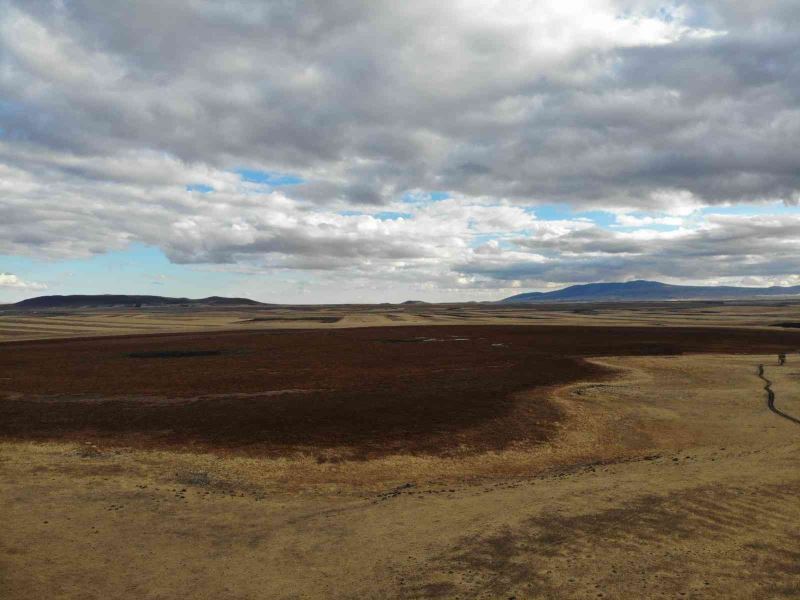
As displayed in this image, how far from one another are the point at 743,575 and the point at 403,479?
9.43m

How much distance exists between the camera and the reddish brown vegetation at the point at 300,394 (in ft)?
72.6

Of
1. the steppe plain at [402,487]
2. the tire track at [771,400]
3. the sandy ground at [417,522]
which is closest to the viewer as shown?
the sandy ground at [417,522]

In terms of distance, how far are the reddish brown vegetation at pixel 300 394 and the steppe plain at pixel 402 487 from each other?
0.22 metres

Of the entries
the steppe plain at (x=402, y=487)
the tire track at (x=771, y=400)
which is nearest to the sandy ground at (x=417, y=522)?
the steppe plain at (x=402, y=487)

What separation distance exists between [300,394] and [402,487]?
15426mm

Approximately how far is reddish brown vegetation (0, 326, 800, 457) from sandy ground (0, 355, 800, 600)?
238 centimetres

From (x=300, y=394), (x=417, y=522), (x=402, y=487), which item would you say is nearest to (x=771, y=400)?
(x=402, y=487)

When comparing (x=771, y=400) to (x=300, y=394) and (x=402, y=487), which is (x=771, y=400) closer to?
(x=402, y=487)

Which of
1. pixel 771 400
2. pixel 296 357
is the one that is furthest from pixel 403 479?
pixel 296 357

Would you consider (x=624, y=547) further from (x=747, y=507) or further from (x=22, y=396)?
(x=22, y=396)

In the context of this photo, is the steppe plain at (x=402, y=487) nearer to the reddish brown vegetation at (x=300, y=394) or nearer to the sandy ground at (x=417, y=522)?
the sandy ground at (x=417, y=522)

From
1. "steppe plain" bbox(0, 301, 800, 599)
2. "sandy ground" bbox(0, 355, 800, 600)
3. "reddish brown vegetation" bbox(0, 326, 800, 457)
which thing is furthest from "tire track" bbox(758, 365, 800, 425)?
"reddish brown vegetation" bbox(0, 326, 800, 457)

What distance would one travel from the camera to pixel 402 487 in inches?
651

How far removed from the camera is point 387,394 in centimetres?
3075
